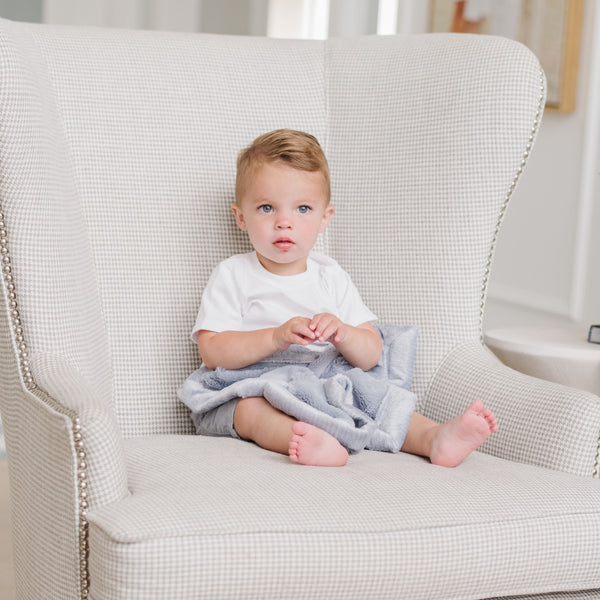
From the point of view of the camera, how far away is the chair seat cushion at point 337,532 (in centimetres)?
104

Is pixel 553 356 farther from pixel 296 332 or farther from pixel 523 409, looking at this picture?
pixel 296 332

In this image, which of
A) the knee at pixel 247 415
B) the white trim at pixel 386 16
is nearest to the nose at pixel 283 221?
the knee at pixel 247 415

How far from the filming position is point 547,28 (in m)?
3.12

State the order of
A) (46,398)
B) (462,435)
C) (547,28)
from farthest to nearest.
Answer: (547,28) → (462,435) → (46,398)

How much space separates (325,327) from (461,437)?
26 centimetres

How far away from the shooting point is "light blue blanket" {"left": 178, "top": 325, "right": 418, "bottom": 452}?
1409 millimetres

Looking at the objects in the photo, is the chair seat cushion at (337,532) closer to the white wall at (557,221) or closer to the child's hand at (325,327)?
the child's hand at (325,327)

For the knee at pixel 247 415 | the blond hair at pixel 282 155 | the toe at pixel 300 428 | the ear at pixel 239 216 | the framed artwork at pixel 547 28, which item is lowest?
the knee at pixel 247 415

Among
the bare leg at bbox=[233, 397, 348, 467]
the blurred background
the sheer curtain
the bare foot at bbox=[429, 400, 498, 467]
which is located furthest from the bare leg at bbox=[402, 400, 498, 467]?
the sheer curtain

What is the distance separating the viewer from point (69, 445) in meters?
1.14

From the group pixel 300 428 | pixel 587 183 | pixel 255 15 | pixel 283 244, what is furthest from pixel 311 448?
pixel 255 15

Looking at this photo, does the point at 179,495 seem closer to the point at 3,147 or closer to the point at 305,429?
the point at 305,429

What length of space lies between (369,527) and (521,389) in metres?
0.49

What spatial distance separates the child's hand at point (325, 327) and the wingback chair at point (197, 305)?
200 mm
